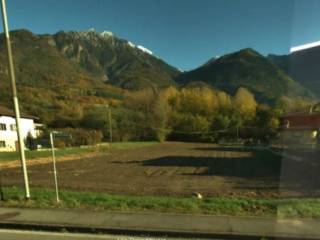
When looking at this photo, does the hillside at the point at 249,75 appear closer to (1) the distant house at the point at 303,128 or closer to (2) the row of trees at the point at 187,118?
(2) the row of trees at the point at 187,118

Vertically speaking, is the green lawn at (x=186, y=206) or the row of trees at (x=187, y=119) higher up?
the row of trees at (x=187, y=119)

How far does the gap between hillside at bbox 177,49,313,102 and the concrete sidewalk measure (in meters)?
114

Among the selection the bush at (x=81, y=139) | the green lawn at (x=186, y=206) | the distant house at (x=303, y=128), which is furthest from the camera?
the bush at (x=81, y=139)

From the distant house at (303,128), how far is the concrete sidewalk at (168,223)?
29.4 meters

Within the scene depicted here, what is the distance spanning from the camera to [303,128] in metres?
42.0

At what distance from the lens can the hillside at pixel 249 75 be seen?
423ft

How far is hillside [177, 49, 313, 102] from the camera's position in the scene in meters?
129

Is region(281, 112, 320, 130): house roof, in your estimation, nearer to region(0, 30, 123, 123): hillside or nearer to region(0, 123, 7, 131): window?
region(0, 123, 7, 131): window

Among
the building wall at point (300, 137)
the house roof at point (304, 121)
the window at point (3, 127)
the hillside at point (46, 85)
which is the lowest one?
the building wall at point (300, 137)

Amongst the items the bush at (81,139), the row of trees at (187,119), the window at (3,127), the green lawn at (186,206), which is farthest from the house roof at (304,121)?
the window at (3,127)

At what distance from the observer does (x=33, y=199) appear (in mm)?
9812

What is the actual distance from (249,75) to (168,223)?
159240 millimetres

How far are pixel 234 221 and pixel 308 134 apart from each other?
3792 centimetres

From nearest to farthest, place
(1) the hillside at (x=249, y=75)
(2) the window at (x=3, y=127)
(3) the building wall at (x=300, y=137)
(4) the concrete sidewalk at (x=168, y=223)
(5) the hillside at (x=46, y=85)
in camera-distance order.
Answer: (4) the concrete sidewalk at (x=168, y=223) → (3) the building wall at (x=300, y=137) → (2) the window at (x=3, y=127) → (5) the hillside at (x=46, y=85) → (1) the hillside at (x=249, y=75)
